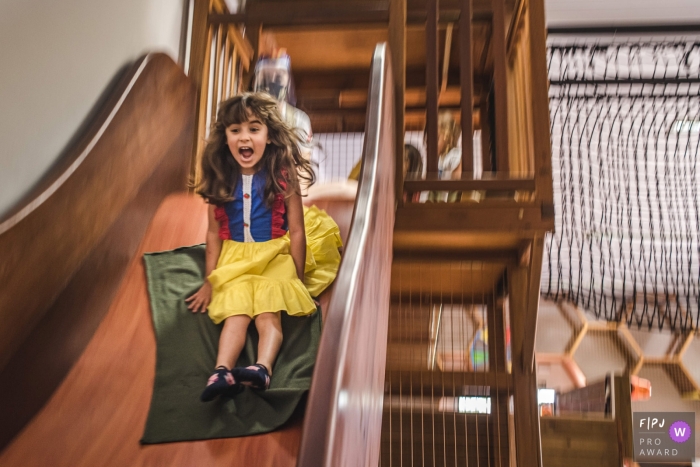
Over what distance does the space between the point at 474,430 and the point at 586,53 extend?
2923mm

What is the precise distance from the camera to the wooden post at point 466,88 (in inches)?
74.5

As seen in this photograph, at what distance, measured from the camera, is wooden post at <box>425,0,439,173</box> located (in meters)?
1.90

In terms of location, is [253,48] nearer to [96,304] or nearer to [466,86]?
[466,86]

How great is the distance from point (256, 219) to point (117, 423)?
2.01ft

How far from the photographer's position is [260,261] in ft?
4.85

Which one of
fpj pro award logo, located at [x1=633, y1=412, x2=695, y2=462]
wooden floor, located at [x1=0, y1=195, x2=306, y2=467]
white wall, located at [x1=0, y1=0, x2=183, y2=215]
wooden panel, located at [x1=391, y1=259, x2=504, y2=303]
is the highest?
white wall, located at [x1=0, y1=0, x2=183, y2=215]

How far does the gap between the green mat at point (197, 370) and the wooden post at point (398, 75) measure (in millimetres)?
621

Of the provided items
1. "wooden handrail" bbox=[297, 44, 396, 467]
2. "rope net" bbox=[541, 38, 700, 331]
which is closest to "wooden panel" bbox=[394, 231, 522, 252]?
"wooden handrail" bbox=[297, 44, 396, 467]

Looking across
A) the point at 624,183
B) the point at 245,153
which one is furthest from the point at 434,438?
the point at 624,183

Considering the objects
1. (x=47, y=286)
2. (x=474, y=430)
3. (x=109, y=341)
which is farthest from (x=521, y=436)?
(x=47, y=286)

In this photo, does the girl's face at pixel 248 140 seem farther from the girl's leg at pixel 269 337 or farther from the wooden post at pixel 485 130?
the wooden post at pixel 485 130

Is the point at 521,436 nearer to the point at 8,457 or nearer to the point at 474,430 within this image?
the point at 474,430

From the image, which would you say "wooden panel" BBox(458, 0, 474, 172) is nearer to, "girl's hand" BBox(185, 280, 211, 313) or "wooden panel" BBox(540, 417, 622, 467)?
"girl's hand" BBox(185, 280, 211, 313)

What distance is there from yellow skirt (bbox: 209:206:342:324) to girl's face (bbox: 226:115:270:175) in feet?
0.74
